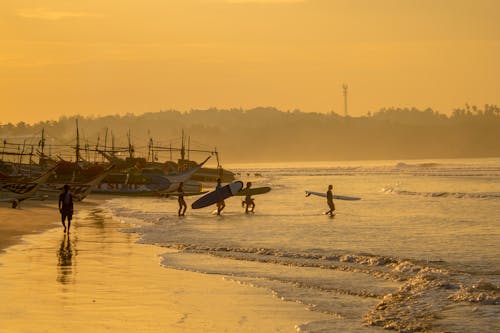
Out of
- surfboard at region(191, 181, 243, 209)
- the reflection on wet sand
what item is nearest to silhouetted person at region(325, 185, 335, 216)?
surfboard at region(191, 181, 243, 209)

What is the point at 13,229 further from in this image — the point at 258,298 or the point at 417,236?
the point at 258,298

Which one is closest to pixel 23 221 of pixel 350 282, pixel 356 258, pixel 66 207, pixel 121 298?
pixel 66 207

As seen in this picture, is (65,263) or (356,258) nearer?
(65,263)

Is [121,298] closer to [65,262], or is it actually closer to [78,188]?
[65,262]

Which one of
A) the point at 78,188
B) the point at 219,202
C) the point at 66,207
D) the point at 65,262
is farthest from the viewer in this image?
the point at 78,188

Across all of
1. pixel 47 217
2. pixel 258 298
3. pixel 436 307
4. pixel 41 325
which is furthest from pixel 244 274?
pixel 47 217

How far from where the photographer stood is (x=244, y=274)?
23.0 metres

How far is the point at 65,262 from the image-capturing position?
2386 cm

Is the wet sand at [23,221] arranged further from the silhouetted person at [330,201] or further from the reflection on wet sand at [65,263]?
the silhouetted person at [330,201]

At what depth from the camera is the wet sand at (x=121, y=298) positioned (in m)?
15.4

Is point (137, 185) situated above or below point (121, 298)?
above

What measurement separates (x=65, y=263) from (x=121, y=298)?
6.05 metres

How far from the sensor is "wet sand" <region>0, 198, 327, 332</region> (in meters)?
15.4

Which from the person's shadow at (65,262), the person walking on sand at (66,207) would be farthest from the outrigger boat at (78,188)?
the person's shadow at (65,262)
